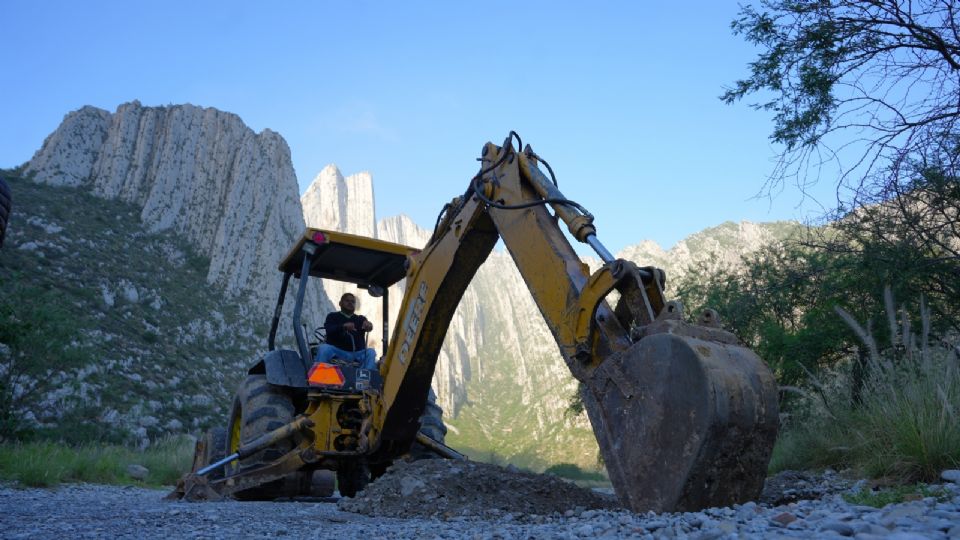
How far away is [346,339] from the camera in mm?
7766

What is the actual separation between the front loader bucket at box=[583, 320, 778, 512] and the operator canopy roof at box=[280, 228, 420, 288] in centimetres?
396

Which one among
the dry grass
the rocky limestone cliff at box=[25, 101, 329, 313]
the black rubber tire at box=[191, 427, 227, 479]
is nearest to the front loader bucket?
the black rubber tire at box=[191, 427, 227, 479]

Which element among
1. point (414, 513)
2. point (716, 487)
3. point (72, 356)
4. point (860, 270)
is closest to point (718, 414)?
point (716, 487)

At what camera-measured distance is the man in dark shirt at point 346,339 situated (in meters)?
7.64

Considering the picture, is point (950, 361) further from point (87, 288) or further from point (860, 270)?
point (87, 288)

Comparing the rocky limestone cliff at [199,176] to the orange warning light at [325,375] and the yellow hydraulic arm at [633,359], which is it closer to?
the orange warning light at [325,375]

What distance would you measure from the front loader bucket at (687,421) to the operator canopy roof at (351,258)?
396 cm

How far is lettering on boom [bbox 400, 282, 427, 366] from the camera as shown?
6.38 m

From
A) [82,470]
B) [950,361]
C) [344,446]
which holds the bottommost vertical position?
[82,470]

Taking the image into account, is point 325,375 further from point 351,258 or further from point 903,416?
point 903,416

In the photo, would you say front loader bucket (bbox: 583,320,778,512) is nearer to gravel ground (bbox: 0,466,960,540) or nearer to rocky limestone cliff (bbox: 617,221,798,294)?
gravel ground (bbox: 0,466,960,540)

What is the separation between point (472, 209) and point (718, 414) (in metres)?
2.85

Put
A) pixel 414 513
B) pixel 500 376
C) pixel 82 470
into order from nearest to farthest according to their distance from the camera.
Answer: pixel 414 513, pixel 82 470, pixel 500 376

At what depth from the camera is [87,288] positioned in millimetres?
32812
